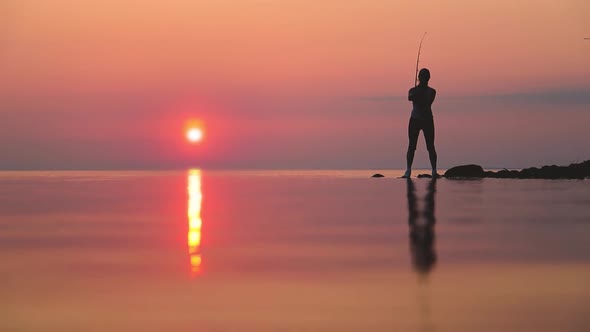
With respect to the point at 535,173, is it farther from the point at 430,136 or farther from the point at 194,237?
the point at 194,237

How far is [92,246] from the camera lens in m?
8.26

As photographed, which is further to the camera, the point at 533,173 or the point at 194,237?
the point at 533,173

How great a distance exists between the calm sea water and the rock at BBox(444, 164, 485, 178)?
1971cm

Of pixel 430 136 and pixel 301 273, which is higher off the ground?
pixel 430 136

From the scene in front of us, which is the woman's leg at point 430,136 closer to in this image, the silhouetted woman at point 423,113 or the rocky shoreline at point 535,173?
the silhouetted woman at point 423,113

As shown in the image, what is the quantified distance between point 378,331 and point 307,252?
3.30 metres

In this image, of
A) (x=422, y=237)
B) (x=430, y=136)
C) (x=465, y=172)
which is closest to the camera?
(x=422, y=237)

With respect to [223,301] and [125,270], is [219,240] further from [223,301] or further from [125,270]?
[223,301]

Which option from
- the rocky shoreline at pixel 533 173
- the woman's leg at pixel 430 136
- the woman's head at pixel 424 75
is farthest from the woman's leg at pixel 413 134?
the rocky shoreline at pixel 533 173

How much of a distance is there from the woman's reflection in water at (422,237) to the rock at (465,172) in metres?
17.8

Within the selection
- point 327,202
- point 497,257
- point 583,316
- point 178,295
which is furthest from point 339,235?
point 327,202

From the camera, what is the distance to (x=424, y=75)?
2634cm

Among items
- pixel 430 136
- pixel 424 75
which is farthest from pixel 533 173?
pixel 424 75

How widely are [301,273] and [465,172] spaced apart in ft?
87.9
